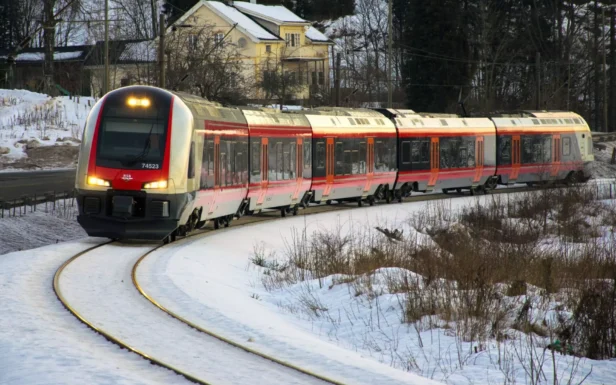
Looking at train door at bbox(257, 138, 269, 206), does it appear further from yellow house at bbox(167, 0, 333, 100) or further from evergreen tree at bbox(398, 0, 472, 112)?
yellow house at bbox(167, 0, 333, 100)

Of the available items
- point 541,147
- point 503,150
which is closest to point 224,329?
point 503,150

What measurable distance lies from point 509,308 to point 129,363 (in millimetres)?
5204

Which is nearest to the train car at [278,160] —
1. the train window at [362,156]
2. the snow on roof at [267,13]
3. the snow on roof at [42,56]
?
the train window at [362,156]

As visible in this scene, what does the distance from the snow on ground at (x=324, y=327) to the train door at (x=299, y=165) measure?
8.99 meters

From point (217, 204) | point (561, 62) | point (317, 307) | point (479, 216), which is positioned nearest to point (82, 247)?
point (217, 204)

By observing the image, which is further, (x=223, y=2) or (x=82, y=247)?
(x=223, y=2)

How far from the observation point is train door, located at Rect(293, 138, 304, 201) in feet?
92.1

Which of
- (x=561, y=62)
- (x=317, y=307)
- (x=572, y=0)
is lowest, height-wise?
(x=317, y=307)

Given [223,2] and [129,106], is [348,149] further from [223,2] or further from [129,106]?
[223,2]

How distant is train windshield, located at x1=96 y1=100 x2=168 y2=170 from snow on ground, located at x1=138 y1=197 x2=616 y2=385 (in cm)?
183

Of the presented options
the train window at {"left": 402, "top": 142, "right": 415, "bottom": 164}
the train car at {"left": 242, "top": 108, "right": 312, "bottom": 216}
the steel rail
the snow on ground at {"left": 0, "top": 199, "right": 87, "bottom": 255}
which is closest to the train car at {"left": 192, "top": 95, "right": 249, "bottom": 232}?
the train car at {"left": 242, "top": 108, "right": 312, "bottom": 216}

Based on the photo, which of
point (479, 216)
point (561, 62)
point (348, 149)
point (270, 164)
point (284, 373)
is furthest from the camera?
point (561, 62)

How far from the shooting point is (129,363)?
32.1 ft

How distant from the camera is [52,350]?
32.9 feet
